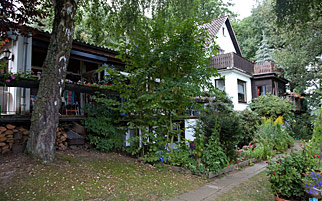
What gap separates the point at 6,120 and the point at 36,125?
4.47 feet

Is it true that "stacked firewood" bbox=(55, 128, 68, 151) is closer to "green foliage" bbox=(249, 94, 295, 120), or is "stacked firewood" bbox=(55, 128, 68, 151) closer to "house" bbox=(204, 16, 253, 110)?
"house" bbox=(204, 16, 253, 110)

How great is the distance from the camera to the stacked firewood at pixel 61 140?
6491 millimetres

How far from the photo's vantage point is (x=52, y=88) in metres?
5.26

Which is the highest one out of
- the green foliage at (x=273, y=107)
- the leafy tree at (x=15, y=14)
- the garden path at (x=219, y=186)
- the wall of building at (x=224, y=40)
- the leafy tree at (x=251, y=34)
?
the leafy tree at (x=251, y=34)

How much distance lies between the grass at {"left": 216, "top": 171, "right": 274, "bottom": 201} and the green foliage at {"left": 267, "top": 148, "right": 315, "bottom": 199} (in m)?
0.58

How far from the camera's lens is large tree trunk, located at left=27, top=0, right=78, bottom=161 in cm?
505

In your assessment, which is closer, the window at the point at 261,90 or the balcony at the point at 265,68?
the balcony at the point at 265,68

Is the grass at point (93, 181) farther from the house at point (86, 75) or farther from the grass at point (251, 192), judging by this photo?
the house at point (86, 75)

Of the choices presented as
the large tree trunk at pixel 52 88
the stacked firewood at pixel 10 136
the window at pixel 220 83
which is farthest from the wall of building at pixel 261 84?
the stacked firewood at pixel 10 136

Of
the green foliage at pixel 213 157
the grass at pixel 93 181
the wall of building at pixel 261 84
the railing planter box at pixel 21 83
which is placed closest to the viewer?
the grass at pixel 93 181

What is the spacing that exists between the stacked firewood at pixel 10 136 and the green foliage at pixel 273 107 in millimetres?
14118

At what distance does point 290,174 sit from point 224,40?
17.1 meters

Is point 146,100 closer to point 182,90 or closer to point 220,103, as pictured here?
point 182,90

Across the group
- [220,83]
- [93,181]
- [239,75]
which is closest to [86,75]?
[93,181]
